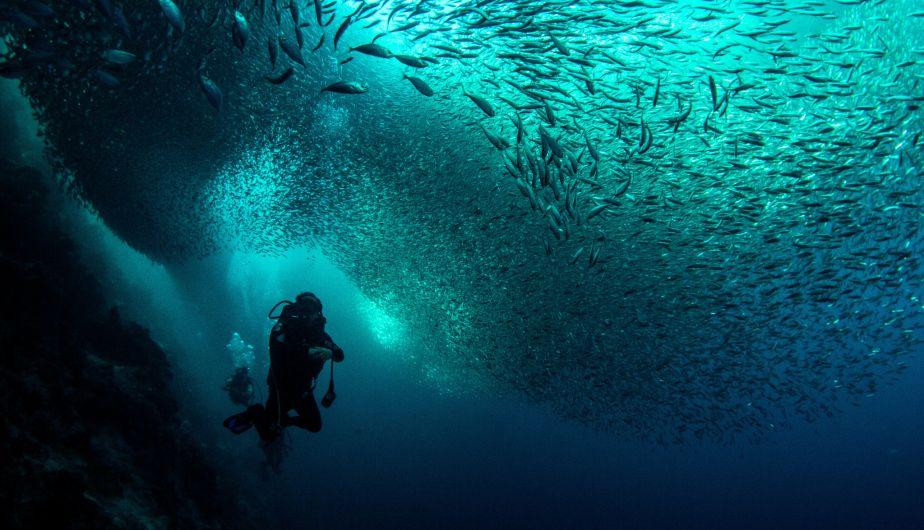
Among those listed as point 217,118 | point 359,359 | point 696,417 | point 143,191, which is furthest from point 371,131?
point 359,359

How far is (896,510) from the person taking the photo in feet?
203

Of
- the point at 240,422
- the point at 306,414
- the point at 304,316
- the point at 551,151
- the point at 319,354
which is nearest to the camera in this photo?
the point at 319,354

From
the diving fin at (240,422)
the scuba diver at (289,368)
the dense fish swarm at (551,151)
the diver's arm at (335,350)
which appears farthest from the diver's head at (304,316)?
the dense fish swarm at (551,151)

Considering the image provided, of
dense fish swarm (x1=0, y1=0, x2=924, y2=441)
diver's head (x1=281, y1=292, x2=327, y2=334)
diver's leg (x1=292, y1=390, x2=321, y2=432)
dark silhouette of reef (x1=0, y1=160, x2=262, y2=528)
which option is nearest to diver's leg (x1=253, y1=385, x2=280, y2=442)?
diver's leg (x1=292, y1=390, x2=321, y2=432)

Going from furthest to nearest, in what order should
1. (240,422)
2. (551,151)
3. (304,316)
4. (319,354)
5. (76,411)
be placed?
(76,411) → (551,151) → (304,316) → (240,422) → (319,354)

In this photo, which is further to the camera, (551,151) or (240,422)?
(551,151)

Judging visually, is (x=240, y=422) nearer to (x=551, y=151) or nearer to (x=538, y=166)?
(x=538, y=166)

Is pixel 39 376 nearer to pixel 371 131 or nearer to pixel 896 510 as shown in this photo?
pixel 371 131

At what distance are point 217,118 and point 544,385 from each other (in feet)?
54.3

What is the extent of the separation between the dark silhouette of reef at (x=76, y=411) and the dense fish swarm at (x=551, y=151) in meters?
3.45

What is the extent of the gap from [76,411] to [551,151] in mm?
9245

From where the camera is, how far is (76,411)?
6.54m

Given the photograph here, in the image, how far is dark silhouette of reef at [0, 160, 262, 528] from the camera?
4660mm

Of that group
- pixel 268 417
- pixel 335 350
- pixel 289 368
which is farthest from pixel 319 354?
pixel 268 417
